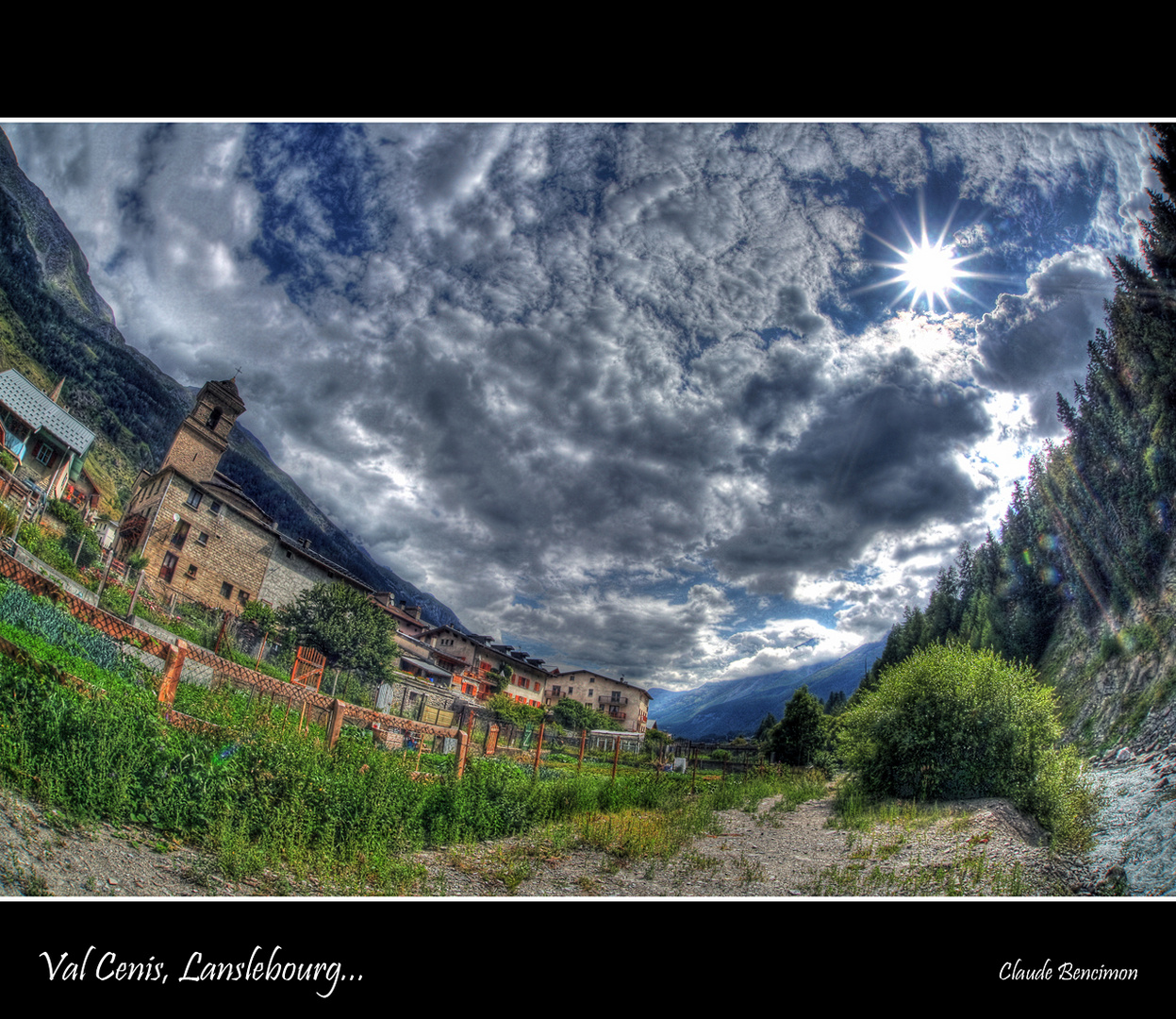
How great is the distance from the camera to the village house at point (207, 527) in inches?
835

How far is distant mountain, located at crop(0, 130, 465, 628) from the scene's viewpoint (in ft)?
36.1

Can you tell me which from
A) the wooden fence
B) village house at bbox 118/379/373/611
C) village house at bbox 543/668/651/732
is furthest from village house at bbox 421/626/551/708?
the wooden fence

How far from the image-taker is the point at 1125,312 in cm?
1753

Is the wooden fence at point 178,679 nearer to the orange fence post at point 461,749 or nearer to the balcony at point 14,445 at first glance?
the orange fence post at point 461,749

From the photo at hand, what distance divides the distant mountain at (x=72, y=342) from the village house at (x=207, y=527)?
6.27 feet

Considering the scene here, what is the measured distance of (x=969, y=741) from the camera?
11648 mm

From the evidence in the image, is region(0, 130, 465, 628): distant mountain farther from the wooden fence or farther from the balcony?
the wooden fence

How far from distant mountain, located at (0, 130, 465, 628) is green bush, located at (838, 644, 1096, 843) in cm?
1948

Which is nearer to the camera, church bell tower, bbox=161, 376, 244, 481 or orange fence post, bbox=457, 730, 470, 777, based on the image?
orange fence post, bbox=457, 730, 470, 777

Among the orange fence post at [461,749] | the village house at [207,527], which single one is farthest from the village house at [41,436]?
the orange fence post at [461,749]

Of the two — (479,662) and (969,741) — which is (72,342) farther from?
(479,662)

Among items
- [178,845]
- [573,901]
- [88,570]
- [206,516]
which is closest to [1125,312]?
[573,901]

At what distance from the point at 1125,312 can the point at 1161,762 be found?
15585 millimetres

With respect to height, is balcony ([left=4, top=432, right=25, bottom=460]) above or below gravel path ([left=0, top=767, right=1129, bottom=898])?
above
